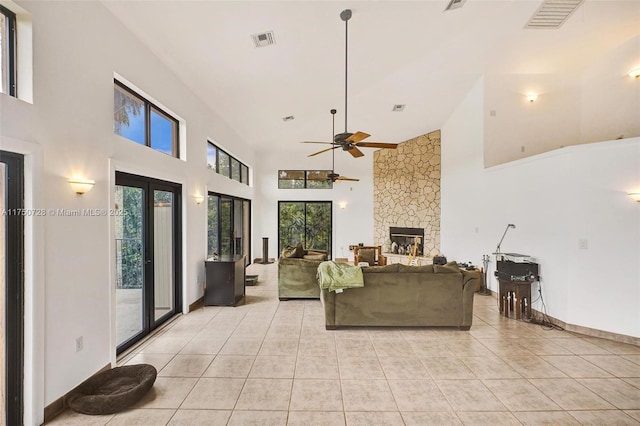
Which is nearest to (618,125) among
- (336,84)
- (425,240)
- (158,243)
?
(425,240)

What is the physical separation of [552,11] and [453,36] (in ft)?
4.65

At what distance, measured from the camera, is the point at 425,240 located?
8695mm

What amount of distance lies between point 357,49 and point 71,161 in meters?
3.79

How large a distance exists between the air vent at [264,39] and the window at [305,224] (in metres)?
6.91

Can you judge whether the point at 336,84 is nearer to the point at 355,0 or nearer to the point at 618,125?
the point at 355,0

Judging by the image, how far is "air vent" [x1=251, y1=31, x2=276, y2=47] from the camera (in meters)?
3.51

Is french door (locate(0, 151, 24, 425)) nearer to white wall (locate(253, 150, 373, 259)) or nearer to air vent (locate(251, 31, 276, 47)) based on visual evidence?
air vent (locate(251, 31, 276, 47))

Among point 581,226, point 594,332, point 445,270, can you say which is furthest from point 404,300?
point 581,226

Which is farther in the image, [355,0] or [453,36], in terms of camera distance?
[453,36]

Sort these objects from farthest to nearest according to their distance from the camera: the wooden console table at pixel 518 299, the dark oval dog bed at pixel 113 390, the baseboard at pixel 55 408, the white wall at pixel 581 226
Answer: the wooden console table at pixel 518 299 → the white wall at pixel 581 226 → the dark oval dog bed at pixel 113 390 → the baseboard at pixel 55 408

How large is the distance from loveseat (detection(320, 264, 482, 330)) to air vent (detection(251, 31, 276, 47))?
3303mm

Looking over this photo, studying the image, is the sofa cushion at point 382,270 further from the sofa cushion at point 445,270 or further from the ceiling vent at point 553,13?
the ceiling vent at point 553,13

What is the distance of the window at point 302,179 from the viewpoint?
407 inches

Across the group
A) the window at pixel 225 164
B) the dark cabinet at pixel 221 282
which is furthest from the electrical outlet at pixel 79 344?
the window at pixel 225 164
